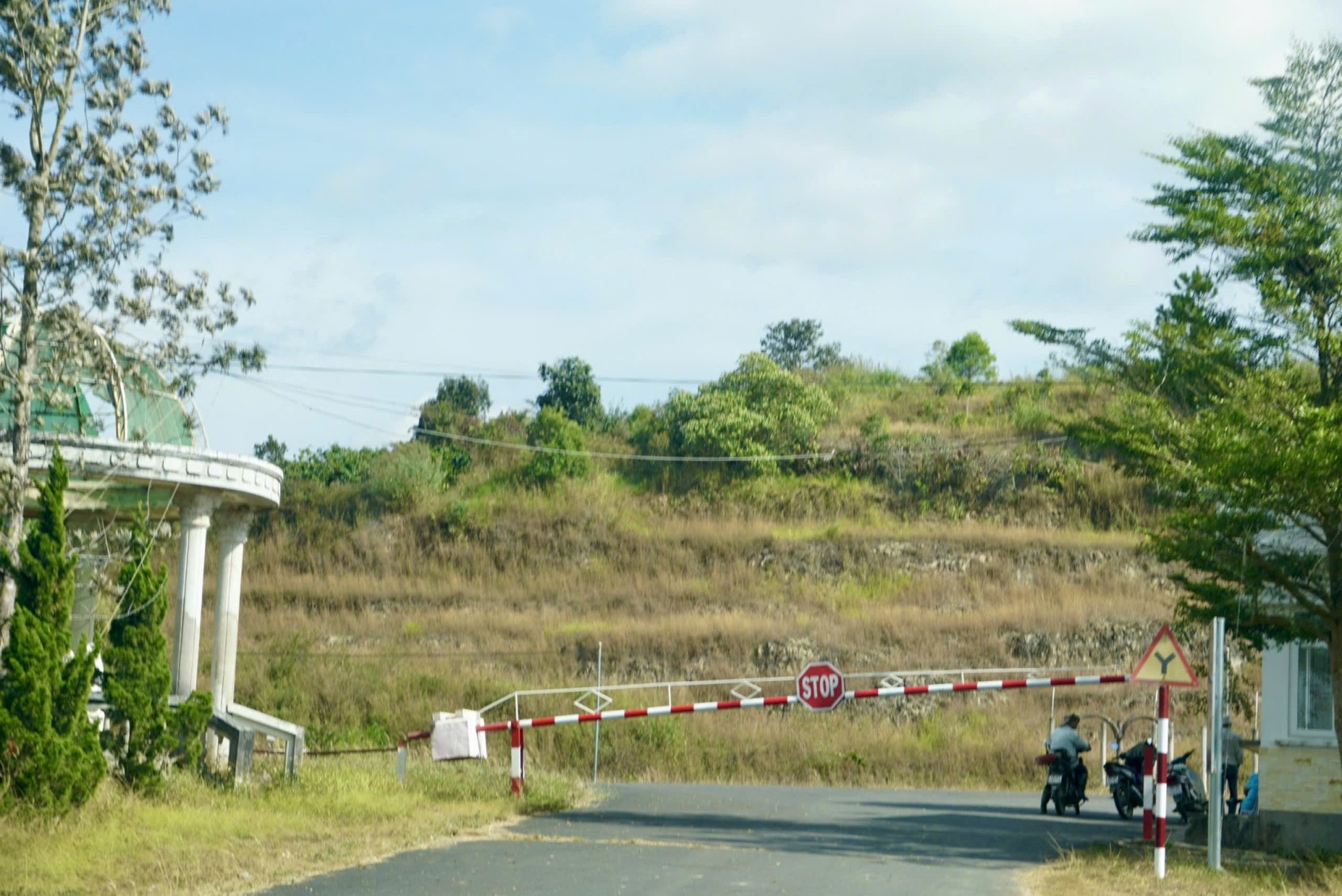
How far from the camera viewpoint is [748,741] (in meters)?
31.5

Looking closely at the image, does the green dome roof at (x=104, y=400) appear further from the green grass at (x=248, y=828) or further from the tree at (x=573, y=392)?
the tree at (x=573, y=392)

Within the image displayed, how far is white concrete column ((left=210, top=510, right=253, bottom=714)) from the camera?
2166 cm

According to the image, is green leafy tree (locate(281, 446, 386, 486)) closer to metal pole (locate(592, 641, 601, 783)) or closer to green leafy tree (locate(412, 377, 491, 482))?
green leafy tree (locate(412, 377, 491, 482))

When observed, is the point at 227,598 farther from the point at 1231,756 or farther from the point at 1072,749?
the point at 1231,756

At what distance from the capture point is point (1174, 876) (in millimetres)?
14055

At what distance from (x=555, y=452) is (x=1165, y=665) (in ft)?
141

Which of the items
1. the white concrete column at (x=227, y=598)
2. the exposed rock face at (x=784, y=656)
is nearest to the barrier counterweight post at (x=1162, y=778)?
the white concrete column at (x=227, y=598)

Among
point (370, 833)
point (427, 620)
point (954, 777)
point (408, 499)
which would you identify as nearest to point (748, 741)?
point (954, 777)

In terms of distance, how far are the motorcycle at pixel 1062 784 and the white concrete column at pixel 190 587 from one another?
12.4 meters

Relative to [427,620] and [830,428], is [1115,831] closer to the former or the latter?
[427,620]

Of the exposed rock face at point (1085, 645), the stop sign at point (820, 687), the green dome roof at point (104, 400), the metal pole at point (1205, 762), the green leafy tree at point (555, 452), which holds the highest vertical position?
the green leafy tree at point (555, 452)

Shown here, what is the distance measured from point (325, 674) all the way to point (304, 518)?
707 inches

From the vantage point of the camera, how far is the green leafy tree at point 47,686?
14.6m

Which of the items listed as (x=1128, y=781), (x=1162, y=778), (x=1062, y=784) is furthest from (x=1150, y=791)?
(x=1062, y=784)
